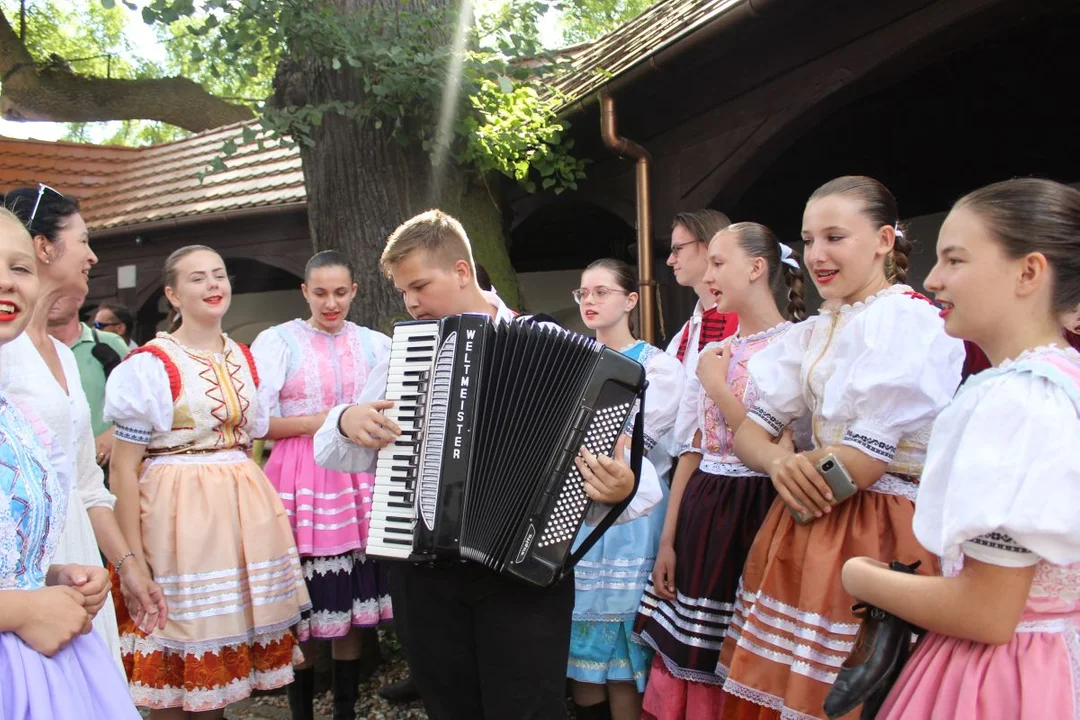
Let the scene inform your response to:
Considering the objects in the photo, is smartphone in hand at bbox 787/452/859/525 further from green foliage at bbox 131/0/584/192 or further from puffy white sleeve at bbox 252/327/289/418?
green foliage at bbox 131/0/584/192

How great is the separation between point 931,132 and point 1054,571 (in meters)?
4.45

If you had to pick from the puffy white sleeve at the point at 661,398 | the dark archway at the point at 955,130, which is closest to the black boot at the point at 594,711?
the puffy white sleeve at the point at 661,398

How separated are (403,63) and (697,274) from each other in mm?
1833

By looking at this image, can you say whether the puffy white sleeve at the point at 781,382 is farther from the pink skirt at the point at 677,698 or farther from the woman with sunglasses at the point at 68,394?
the woman with sunglasses at the point at 68,394

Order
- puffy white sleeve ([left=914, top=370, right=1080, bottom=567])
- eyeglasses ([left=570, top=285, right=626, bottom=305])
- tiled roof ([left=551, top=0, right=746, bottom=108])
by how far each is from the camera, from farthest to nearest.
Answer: tiled roof ([left=551, top=0, right=746, bottom=108]) → eyeglasses ([left=570, top=285, right=626, bottom=305]) → puffy white sleeve ([left=914, top=370, right=1080, bottom=567])

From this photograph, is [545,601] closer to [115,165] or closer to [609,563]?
[609,563]

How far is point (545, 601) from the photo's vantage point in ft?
6.82

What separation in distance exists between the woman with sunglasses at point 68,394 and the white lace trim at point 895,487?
1825 mm

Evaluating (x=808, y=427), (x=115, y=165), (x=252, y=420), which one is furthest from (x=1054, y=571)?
(x=115, y=165)

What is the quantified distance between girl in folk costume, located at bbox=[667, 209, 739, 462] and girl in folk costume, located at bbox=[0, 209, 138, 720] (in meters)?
2.08

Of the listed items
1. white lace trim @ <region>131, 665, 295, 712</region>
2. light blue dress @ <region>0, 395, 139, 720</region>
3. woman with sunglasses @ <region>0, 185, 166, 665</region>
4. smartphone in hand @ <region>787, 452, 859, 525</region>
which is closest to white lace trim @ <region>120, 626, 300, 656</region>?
white lace trim @ <region>131, 665, 295, 712</region>

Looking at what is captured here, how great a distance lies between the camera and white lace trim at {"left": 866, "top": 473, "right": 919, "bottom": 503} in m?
2.10

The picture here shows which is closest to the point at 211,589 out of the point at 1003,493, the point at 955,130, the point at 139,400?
the point at 139,400

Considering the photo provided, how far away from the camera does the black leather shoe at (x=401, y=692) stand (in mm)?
3926
